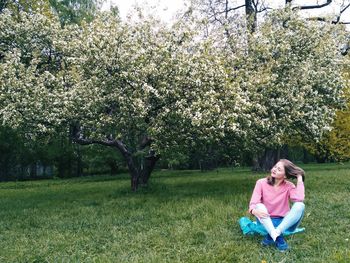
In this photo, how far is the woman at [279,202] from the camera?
8.15 m

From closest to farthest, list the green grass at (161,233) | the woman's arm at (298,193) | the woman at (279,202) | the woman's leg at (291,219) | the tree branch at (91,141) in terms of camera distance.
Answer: the green grass at (161,233) → the woman's leg at (291,219) → the woman at (279,202) → the woman's arm at (298,193) → the tree branch at (91,141)

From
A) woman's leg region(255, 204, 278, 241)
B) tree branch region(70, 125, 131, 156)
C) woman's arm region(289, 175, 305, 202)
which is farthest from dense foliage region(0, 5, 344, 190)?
woman's leg region(255, 204, 278, 241)

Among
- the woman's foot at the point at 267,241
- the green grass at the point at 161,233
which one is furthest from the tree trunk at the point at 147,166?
the woman's foot at the point at 267,241

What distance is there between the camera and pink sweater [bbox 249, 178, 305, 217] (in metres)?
8.63

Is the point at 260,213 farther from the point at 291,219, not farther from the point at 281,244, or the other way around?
the point at 281,244

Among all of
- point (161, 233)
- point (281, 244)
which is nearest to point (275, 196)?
point (281, 244)

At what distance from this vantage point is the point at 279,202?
8.70m

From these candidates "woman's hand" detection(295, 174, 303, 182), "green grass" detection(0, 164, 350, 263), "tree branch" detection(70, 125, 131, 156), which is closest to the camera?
"green grass" detection(0, 164, 350, 263)

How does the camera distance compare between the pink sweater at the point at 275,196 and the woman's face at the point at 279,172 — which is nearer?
the pink sweater at the point at 275,196

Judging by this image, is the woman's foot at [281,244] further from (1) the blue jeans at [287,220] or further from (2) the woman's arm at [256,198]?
(2) the woman's arm at [256,198]

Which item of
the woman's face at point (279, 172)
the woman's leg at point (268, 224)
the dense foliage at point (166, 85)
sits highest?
the dense foliage at point (166, 85)

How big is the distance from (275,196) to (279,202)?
0.15 metres

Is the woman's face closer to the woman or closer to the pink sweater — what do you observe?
the woman

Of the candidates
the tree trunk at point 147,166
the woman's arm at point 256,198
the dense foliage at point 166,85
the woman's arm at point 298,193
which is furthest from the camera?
the tree trunk at point 147,166
